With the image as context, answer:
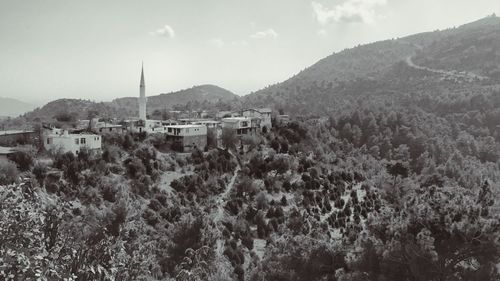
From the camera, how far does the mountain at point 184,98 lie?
118 meters

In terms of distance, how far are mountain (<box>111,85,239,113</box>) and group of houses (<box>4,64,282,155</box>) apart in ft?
204

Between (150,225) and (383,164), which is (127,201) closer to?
(150,225)

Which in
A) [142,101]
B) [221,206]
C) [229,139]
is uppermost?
[142,101]

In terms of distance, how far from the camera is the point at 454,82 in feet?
311

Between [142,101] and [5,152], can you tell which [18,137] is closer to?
[5,152]

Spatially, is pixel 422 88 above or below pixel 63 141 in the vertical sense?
above

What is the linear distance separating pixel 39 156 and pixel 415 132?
50.6 meters

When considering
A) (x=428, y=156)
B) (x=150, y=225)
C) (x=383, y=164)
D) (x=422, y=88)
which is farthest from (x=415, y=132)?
(x=150, y=225)

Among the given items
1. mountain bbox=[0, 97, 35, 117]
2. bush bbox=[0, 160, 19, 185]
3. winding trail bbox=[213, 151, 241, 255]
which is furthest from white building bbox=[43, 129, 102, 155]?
mountain bbox=[0, 97, 35, 117]

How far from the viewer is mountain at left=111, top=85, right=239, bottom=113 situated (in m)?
118

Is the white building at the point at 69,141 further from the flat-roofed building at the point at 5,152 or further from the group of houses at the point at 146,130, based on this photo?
the flat-roofed building at the point at 5,152

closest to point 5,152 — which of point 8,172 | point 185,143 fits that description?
point 8,172

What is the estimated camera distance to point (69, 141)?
101 ft

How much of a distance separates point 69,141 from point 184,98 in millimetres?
108438
